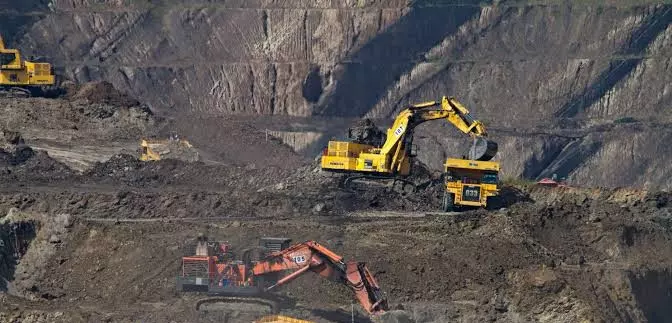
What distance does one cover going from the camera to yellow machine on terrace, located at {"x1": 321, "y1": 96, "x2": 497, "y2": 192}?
4988cm

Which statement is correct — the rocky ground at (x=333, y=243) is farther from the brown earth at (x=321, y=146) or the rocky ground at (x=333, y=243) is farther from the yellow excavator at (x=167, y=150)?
the yellow excavator at (x=167, y=150)

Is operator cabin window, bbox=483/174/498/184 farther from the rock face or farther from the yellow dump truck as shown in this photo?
the rock face

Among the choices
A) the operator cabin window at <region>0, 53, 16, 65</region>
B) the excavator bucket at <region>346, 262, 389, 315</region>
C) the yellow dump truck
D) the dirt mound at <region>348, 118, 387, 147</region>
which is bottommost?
the excavator bucket at <region>346, 262, 389, 315</region>

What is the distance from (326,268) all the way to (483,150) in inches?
484

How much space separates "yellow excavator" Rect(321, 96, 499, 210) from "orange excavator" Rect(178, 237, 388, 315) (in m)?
11.0

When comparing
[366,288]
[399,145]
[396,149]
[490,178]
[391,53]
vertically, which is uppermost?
[391,53]

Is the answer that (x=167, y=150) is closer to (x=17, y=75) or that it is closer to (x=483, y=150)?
A: (x=17, y=75)

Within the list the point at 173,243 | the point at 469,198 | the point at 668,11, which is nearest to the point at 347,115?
the point at 668,11

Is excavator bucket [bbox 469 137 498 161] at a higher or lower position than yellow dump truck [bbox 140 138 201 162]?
higher

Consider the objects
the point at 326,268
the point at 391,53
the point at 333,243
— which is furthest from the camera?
the point at 391,53

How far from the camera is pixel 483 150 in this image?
A: 49.0 m

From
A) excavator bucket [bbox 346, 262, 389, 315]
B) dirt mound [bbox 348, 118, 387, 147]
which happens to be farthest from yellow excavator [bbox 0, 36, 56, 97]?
excavator bucket [bbox 346, 262, 389, 315]

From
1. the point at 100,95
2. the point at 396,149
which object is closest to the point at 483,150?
the point at 396,149

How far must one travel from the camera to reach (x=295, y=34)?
101 metres
